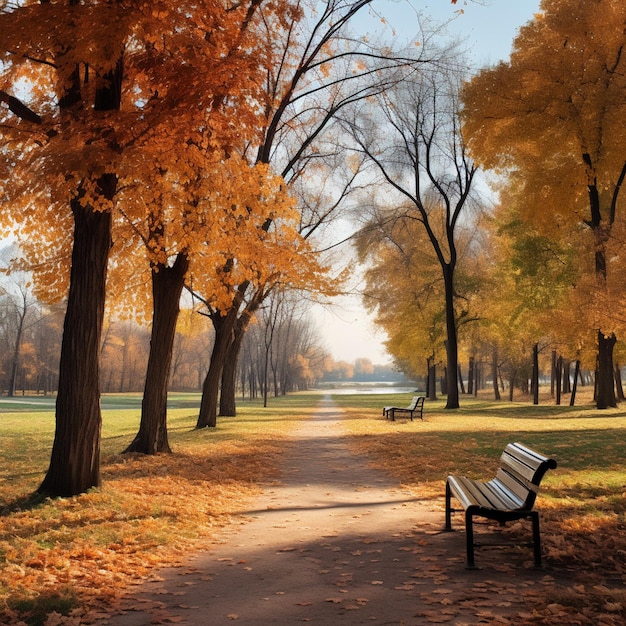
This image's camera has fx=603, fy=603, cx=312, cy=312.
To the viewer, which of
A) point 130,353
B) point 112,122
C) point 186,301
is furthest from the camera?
point 130,353

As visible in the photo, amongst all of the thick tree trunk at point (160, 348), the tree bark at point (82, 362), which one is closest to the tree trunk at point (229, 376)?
the thick tree trunk at point (160, 348)

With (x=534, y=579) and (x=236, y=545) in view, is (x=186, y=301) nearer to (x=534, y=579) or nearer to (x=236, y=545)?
(x=236, y=545)

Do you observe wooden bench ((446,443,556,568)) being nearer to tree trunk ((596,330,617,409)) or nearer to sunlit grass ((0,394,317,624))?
sunlit grass ((0,394,317,624))

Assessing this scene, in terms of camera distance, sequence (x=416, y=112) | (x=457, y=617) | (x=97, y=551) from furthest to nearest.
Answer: (x=416, y=112)
(x=97, y=551)
(x=457, y=617)

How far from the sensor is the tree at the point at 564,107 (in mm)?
19766

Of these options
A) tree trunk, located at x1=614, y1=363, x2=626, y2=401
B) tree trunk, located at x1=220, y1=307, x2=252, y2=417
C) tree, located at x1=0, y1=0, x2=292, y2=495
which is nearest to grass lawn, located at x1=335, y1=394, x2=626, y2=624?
tree, located at x1=0, y1=0, x2=292, y2=495

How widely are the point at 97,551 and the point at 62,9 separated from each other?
5935 mm

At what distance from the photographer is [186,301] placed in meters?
21.2

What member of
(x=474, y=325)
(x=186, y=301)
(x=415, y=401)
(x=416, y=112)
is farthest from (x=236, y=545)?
(x=474, y=325)

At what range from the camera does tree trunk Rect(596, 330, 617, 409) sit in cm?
2425

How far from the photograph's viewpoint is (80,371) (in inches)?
313

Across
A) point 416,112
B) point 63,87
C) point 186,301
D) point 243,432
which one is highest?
point 416,112

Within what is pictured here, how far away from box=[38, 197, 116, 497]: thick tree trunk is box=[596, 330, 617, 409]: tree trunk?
20.7m

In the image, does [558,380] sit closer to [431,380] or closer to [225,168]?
[431,380]
